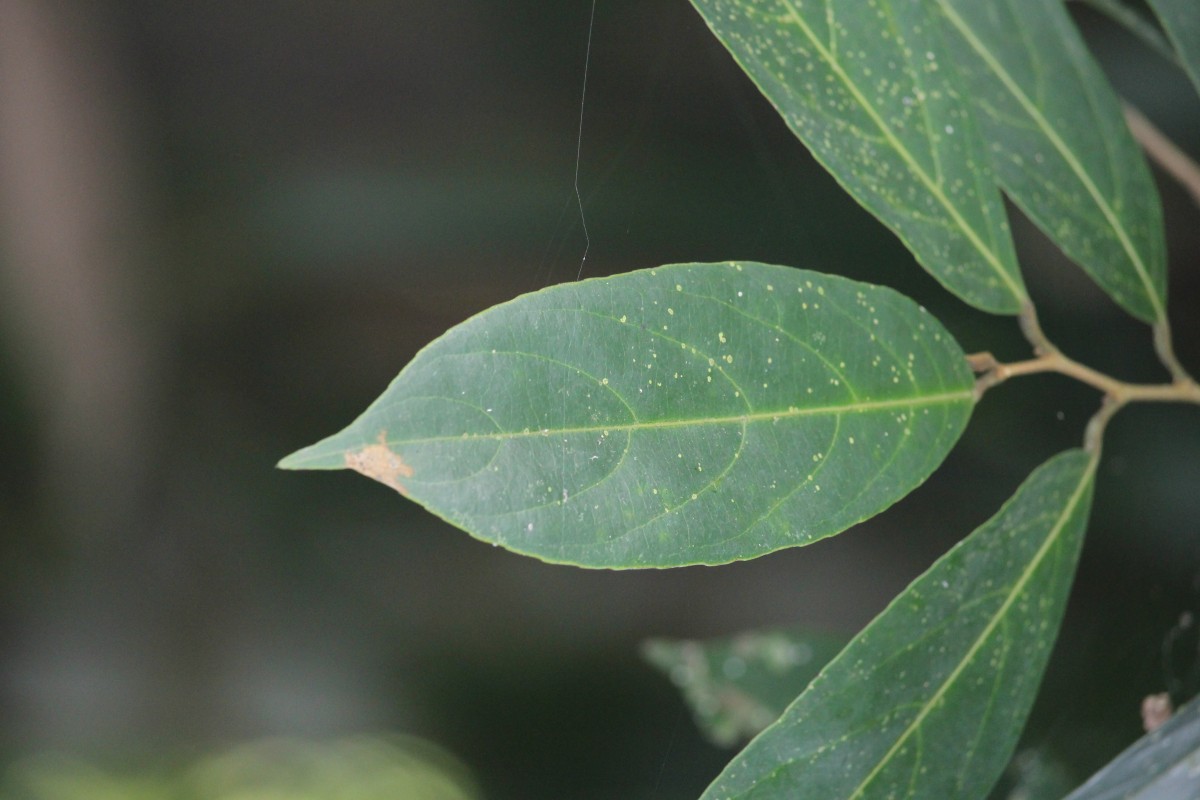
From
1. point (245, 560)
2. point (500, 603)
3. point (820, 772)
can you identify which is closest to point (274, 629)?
point (245, 560)

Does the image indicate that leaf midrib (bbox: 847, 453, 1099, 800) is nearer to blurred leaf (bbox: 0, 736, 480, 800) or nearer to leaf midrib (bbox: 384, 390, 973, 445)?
leaf midrib (bbox: 384, 390, 973, 445)

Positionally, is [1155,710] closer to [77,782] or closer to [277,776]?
[277,776]

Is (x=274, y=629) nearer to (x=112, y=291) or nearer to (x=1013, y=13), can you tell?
(x=112, y=291)

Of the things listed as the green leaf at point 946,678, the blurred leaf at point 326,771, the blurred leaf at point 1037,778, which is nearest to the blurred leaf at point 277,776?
the blurred leaf at point 326,771

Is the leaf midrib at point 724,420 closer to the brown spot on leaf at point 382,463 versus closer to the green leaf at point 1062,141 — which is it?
the brown spot on leaf at point 382,463

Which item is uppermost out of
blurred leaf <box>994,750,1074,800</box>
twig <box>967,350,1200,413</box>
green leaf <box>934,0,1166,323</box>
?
green leaf <box>934,0,1166,323</box>

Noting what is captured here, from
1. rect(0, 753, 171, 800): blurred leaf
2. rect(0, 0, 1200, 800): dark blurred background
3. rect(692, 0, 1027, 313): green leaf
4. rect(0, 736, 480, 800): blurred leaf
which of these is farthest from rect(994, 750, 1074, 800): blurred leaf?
rect(0, 753, 171, 800): blurred leaf
